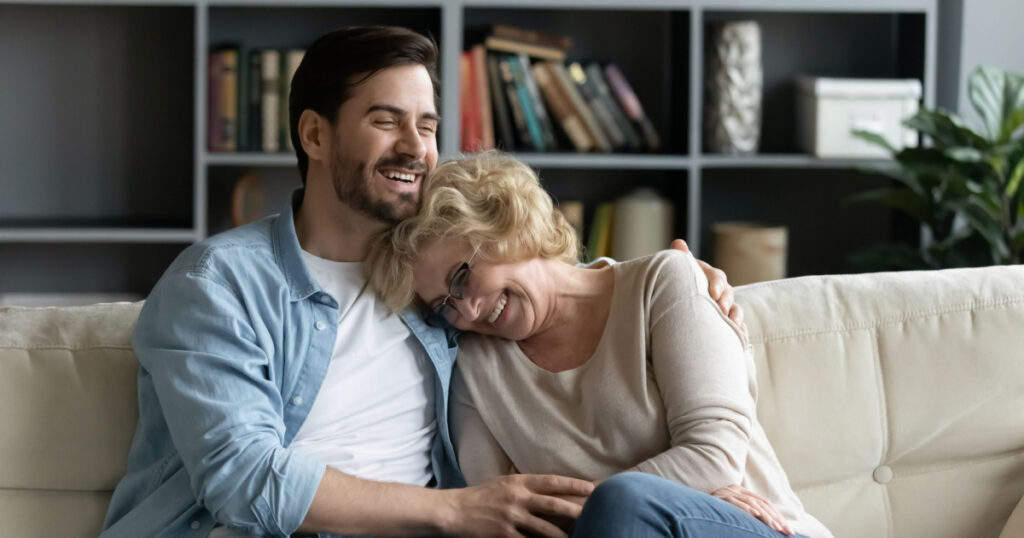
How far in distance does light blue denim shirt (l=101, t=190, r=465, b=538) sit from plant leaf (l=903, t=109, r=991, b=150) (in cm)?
191

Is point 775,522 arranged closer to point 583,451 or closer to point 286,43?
point 583,451

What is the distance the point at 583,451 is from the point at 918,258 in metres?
1.93

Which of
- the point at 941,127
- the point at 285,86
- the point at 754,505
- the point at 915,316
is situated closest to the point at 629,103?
the point at 941,127

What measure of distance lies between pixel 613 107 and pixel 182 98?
1333 millimetres

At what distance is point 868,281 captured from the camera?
1884mm

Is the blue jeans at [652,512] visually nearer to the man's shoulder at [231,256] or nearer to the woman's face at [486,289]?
the woman's face at [486,289]

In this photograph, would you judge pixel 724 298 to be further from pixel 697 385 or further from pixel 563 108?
pixel 563 108

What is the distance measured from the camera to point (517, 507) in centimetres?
152

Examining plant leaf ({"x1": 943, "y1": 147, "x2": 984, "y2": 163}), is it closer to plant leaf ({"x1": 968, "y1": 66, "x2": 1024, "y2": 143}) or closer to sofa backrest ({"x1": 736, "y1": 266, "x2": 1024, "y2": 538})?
plant leaf ({"x1": 968, "y1": 66, "x2": 1024, "y2": 143})

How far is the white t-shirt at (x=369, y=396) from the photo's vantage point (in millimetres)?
1619

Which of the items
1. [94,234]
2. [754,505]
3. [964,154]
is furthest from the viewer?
[94,234]

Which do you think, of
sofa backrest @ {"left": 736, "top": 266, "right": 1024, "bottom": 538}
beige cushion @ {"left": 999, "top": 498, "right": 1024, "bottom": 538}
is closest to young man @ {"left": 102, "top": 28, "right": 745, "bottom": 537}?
sofa backrest @ {"left": 736, "top": 266, "right": 1024, "bottom": 538}

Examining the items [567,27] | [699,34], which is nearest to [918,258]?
[699,34]

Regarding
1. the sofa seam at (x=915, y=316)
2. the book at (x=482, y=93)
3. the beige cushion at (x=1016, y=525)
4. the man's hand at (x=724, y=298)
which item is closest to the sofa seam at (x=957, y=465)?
the beige cushion at (x=1016, y=525)
